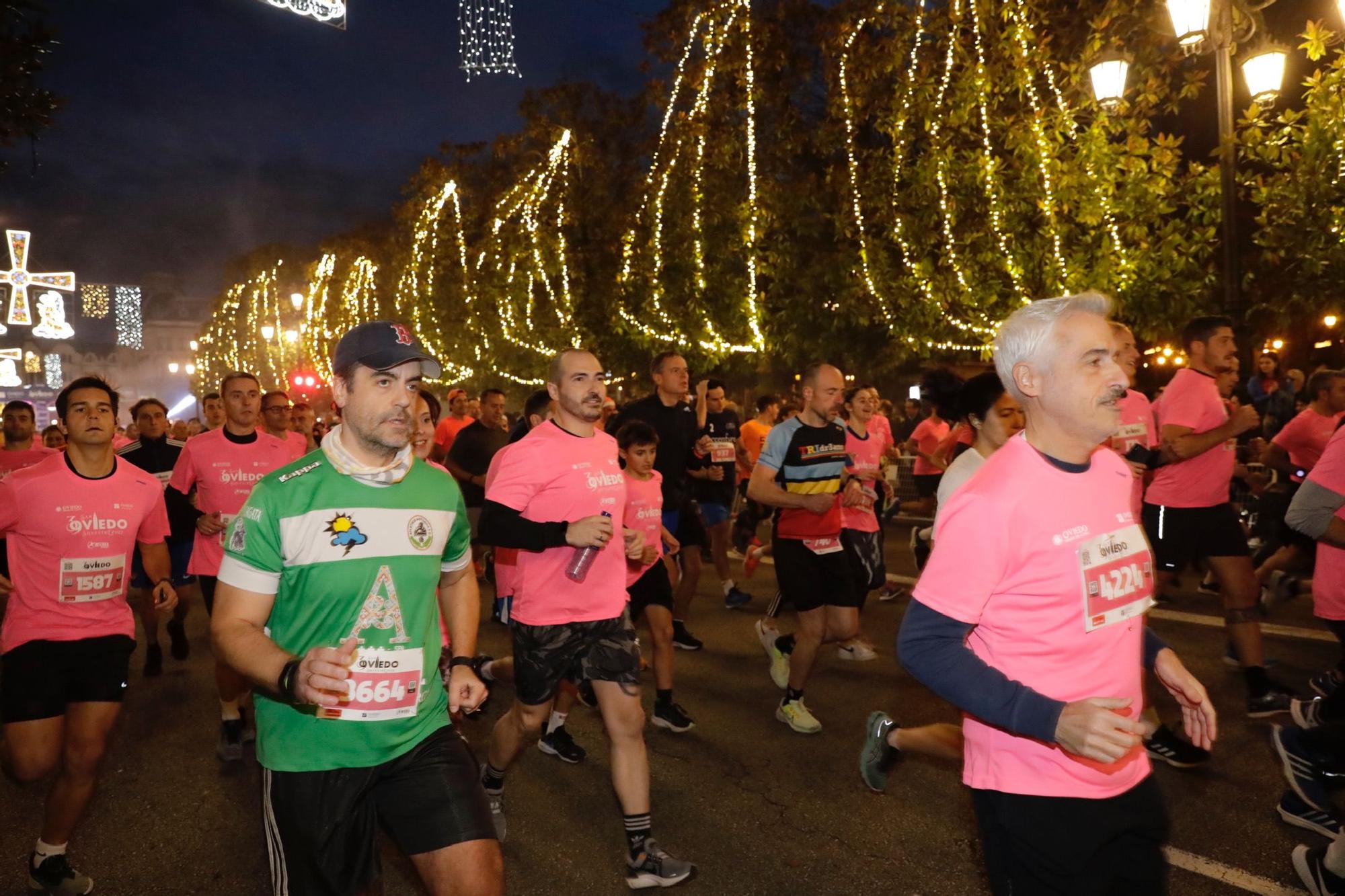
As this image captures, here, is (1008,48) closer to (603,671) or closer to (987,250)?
(987,250)

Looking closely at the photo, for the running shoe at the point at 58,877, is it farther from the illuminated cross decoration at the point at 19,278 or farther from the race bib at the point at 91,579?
the illuminated cross decoration at the point at 19,278

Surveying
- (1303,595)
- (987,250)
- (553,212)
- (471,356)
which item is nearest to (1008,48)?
(987,250)

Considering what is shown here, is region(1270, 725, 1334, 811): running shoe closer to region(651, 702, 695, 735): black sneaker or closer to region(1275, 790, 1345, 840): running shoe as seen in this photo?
region(1275, 790, 1345, 840): running shoe

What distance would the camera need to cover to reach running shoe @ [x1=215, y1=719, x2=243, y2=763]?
5883mm

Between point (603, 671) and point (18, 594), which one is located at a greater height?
point (18, 594)

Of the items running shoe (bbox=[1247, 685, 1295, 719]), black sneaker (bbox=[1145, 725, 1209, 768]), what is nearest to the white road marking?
black sneaker (bbox=[1145, 725, 1209, 768])

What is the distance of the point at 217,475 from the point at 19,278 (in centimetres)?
3874

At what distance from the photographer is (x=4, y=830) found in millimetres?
5008

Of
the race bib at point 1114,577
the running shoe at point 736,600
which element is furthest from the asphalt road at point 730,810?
the running shoe at point 736,600

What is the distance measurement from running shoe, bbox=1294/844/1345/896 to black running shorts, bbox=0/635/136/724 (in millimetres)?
4948

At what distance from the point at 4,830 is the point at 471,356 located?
31530 mm

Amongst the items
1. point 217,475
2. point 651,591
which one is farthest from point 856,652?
point 217,475

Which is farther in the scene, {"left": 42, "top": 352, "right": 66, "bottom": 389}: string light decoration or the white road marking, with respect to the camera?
{"left": 42, "top": 352, "right": 66, "bottom": 389}: string light decoration

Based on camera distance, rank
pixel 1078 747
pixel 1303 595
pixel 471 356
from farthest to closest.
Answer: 1. pixel 471 356
2. pixel 1303 595
3. pixel 1078 747
